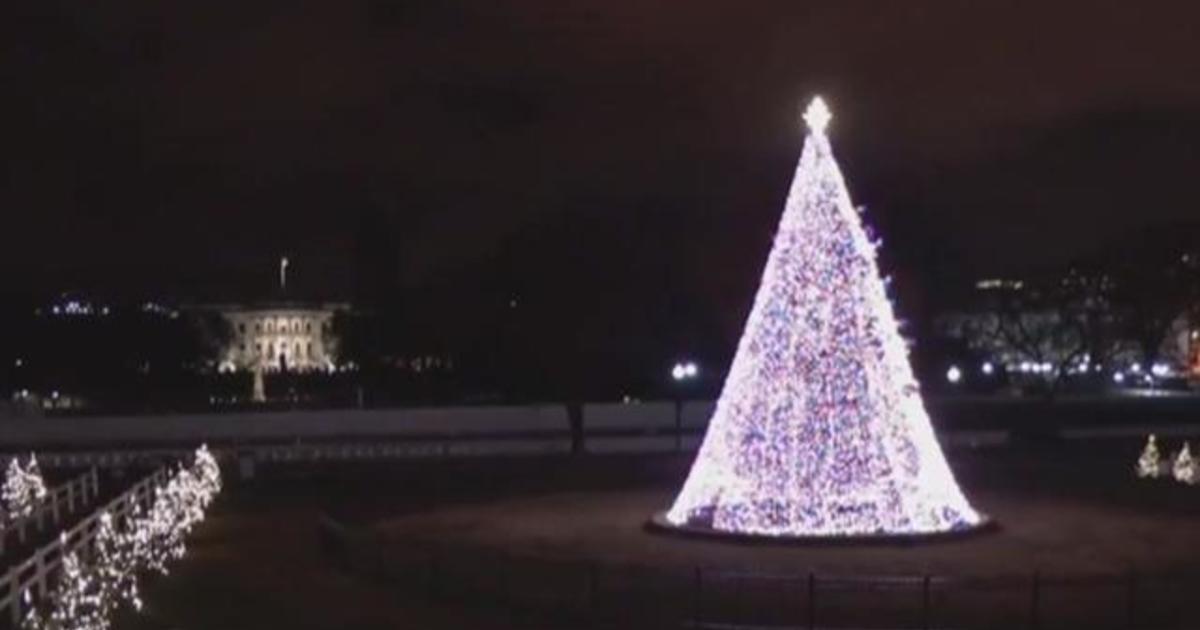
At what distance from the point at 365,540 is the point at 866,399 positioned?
8.23 meters

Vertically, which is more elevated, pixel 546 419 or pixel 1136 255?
pixel 1136 255

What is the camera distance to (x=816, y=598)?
2289 cm

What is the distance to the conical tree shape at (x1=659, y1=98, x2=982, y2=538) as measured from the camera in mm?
30109

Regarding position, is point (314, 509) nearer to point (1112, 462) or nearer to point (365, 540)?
point (365, 540)

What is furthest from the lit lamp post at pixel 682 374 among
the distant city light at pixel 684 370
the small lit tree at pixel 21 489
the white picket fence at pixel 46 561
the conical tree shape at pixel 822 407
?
the white picket fence at pixel 46 561

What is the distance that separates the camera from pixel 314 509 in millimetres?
38250

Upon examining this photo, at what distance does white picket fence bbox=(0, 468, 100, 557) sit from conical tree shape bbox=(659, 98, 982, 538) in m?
10.9

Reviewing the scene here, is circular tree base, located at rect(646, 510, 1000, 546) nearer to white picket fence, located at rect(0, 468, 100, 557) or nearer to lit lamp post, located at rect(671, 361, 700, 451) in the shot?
white picket fence, located at rect(0, 468, 100, 557)

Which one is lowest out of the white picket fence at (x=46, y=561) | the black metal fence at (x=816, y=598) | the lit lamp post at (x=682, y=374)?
the black metal fence at (x=816, y=598)

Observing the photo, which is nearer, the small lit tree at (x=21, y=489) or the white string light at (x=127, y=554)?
the white string light at (x=127, y=554)

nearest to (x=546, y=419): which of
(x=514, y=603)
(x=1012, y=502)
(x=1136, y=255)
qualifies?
(x=1012, y=502)

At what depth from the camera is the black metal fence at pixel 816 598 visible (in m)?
21.9

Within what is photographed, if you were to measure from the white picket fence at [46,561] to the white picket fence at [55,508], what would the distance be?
1.22 m

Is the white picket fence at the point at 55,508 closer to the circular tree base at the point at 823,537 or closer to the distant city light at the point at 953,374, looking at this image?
the circular tree base at the point at 823,537
